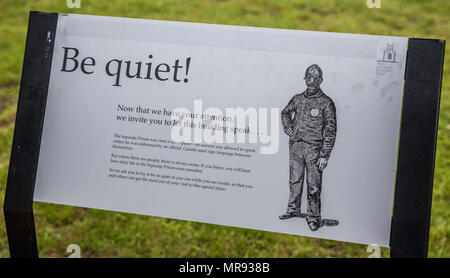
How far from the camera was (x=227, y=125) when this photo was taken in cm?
144

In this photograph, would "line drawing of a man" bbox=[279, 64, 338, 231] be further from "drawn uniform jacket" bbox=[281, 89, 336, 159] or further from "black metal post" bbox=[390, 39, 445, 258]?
"black metal post" bbox=[390, 39, 445, 258]

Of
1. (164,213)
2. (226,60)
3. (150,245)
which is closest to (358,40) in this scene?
(226,60)

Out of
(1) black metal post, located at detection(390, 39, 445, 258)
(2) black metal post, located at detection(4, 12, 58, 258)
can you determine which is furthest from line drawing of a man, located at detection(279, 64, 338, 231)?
(2) black metal post, located at detection(4, 12, 58, 258)

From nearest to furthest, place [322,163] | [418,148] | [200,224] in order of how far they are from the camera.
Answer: [418,148] → [322,163] → [200,224]

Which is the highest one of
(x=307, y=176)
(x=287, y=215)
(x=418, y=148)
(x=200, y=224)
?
(x=418, y=148)

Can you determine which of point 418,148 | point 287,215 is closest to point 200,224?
point 287,215

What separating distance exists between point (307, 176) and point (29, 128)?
93cm

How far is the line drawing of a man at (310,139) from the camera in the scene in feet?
4.52

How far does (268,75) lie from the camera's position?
1421 millimetres

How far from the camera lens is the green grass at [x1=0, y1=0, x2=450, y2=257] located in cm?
222

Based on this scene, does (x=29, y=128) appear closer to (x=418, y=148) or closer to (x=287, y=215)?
(x=287, y=215)

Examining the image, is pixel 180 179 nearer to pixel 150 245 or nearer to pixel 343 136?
pixel 343 136

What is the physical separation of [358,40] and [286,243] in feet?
4.08

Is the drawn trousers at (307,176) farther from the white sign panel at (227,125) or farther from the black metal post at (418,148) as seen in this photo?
the black metal post at (418,148)
